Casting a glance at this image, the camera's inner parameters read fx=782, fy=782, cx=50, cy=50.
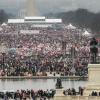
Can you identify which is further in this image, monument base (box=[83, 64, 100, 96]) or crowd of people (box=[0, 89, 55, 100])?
crowd of people (box=[0, 89, 55, 100])

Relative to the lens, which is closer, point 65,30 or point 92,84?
point 92,84

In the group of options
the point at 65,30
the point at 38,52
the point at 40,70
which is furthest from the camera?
the point at 65,30

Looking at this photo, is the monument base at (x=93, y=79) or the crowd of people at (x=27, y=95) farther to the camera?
the crowd of people at (x=27, y=95)

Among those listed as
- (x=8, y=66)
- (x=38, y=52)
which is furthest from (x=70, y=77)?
(x=38, y=52)

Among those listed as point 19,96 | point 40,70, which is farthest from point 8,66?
point 19,96

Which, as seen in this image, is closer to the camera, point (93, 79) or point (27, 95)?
point (93, 79)

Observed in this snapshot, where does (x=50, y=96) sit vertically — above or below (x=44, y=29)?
below

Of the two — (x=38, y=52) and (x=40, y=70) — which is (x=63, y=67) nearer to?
(x=40, y=70)

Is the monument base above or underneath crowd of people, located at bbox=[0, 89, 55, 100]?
above

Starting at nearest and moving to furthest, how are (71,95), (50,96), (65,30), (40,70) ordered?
(71,95) → (50,96) → (40,70) → (65,30)

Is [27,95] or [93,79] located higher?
[93,79]

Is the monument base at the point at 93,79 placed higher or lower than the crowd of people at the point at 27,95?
higher
